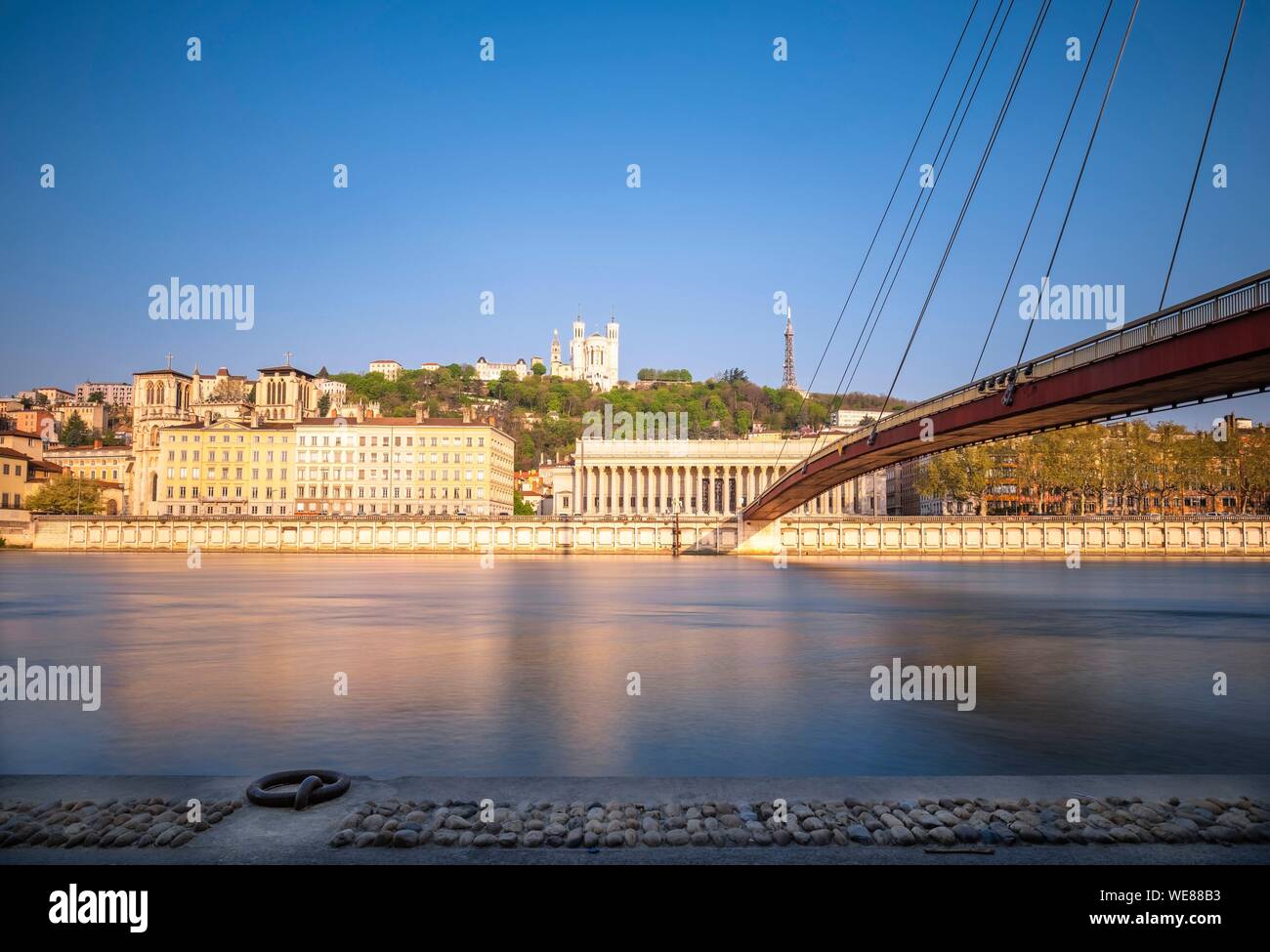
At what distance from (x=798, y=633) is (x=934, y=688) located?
9.59 metres

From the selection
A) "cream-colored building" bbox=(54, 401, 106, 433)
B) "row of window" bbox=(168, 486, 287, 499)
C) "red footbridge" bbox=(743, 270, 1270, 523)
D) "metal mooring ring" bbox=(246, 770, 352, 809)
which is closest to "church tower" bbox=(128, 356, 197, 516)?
"row of window" bbox=(168, 486, 287, 499)

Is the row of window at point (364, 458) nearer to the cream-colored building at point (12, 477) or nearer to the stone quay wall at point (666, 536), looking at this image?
the stone quay wall at point (666, 536)

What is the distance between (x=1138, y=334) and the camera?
79.6ft

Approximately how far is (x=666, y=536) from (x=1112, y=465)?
50039mm

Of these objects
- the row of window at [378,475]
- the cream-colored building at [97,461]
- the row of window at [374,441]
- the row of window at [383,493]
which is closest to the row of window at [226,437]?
the row of window at [374,441]

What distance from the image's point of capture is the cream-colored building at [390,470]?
120000mm

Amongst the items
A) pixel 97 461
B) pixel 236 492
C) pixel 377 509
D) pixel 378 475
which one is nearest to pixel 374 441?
pixel 378 475

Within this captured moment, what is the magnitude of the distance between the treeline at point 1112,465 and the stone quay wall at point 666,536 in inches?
298

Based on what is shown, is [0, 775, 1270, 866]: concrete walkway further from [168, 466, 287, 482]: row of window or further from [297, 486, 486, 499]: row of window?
[168, 466, 287, 482]: row of window

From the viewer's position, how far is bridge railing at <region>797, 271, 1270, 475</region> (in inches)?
770

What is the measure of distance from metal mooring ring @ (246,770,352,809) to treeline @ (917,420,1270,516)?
324 feet

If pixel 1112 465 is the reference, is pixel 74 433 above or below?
above

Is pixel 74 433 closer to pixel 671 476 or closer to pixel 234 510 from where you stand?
pixel 234 510
